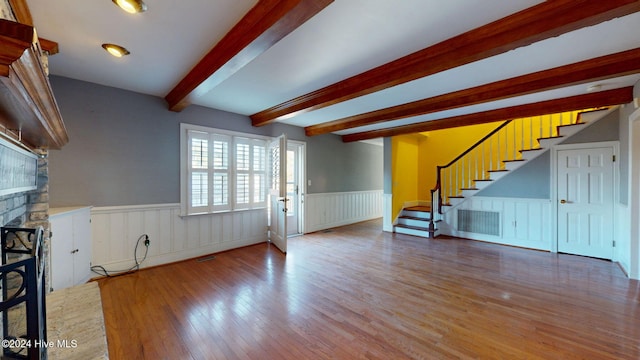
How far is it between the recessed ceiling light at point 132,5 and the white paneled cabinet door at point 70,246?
6.73 ft

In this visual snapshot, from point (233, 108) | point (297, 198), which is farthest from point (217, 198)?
point (297, 198)

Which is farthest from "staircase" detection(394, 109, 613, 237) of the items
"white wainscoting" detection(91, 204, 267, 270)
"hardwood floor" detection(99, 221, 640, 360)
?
"white wainscoting" detection(91, 204, 267, 270)

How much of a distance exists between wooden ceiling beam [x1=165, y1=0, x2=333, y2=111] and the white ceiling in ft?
0.23

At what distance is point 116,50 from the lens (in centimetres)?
236

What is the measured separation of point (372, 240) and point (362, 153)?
9.99 ft

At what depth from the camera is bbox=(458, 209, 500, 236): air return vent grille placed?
5168 mm

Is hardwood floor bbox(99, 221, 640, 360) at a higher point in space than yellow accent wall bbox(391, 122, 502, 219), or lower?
lower

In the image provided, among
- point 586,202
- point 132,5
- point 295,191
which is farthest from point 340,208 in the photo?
point 132,5

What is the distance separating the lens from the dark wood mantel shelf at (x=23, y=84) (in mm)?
640

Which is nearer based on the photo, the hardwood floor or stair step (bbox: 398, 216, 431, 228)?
the hardwood floor

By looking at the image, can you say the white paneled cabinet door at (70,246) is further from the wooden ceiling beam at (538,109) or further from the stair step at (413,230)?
the stair step at (413,230)

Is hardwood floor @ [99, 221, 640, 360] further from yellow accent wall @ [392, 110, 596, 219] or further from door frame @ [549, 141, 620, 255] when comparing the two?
yellow accent wall @ [392, 110, 596, 219]

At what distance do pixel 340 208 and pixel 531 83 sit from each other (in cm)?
472

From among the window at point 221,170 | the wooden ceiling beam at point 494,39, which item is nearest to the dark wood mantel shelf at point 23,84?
the wooden ceiling beam at point 494,39
